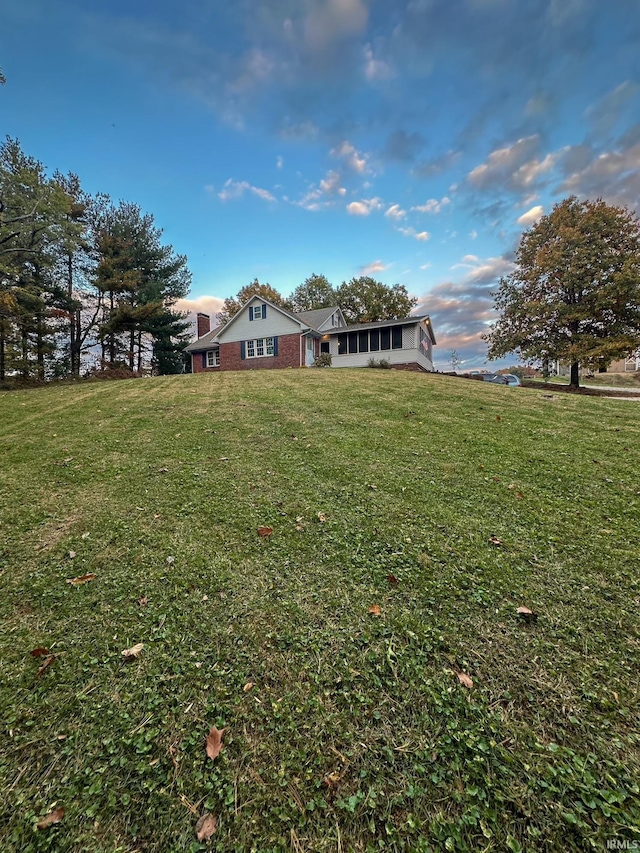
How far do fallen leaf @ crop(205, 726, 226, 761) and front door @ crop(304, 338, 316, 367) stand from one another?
21.9 metres

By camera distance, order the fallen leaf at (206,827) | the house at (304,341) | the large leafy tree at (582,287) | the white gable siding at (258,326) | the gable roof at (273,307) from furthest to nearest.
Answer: the white gable siding at (258,326), the gable roof at (273,307), the house at (304,341), the large leafy tree at (582,287), the fallen leaf at (206,827)

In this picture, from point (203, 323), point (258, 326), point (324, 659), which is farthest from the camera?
point (203, 323)

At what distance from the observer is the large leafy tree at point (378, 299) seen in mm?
36250

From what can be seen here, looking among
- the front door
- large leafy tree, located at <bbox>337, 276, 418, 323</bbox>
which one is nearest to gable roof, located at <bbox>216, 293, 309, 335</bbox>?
the front door

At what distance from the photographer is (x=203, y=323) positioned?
28.9m

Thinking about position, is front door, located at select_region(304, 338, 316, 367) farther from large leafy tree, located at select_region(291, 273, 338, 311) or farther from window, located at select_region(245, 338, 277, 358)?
large leafy tree, located at select_region(291, 273, 338, 311)

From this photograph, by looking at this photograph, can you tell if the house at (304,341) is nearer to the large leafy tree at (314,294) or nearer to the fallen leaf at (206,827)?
the large leafy tree at (314,294)

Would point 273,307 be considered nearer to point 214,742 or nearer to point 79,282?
point 79,282

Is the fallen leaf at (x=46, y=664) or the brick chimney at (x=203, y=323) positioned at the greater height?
the brick chimney at (x=203, y=323)

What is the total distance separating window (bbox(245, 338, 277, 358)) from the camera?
23131mm

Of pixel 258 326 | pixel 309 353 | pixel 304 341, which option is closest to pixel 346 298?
pixel 258 326

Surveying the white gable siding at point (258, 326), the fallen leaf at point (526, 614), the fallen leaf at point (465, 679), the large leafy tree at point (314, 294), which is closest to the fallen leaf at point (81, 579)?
the fallen leaf at point (465, 679)

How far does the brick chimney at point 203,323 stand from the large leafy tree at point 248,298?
8148mm

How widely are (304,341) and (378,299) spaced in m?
17.8
